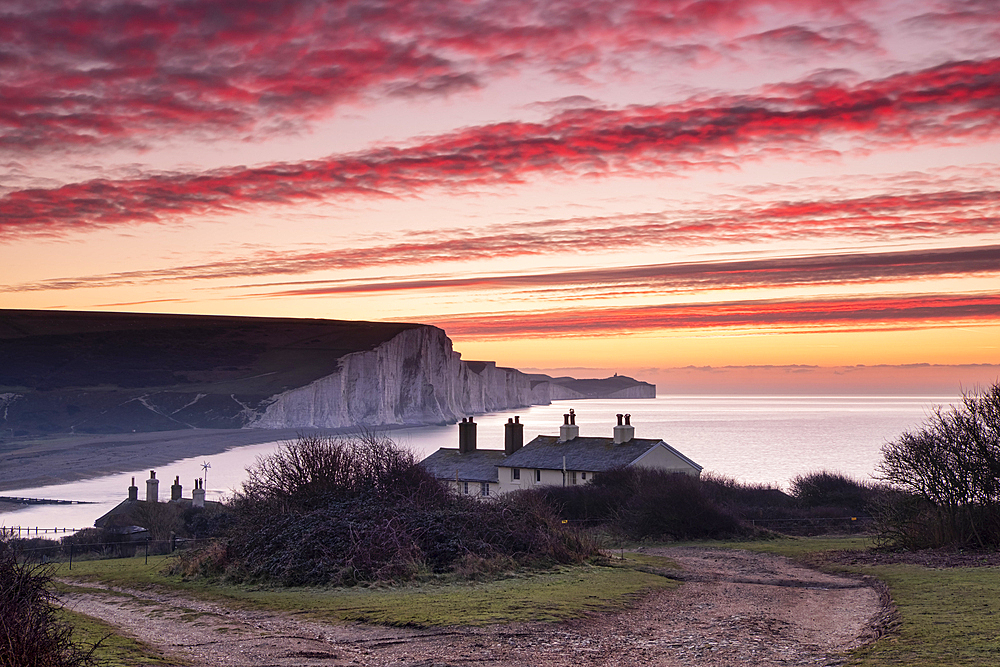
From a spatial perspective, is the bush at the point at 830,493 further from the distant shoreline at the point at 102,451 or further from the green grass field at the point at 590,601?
the distant shoreline at the point at 102,451

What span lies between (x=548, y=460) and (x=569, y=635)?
121 feet

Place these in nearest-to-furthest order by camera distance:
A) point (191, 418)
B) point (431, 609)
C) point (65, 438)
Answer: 1. point (431, 609)
2. point (65, 438)
3. point (191, 418)

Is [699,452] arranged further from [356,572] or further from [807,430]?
[356,572]

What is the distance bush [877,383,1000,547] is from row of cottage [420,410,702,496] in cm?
2169

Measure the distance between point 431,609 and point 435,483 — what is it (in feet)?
39.7

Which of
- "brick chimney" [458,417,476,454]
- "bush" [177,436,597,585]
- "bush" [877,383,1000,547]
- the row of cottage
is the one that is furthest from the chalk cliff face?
"bush" [877,383,1000,547]

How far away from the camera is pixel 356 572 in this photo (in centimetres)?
2188

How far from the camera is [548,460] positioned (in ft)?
171

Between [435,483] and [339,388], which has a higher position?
[339,388]

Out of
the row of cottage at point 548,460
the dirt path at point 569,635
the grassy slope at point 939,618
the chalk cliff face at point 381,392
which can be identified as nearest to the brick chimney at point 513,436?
the row of cottage at point 548,460

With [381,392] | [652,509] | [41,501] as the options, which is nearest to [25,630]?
[652,509]

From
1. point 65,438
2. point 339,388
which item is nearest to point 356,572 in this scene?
point 339,388

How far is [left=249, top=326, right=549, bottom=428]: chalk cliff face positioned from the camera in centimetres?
15312

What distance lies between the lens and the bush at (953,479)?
25.1 m
